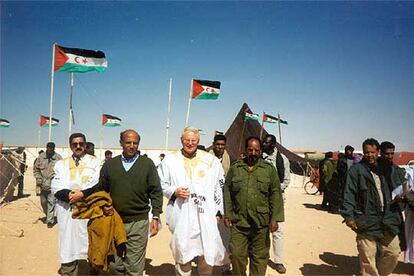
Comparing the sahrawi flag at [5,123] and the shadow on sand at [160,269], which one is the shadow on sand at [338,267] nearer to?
the shadow on sand at [160,269]

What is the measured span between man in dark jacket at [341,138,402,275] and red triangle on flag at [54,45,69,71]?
25.4 feet

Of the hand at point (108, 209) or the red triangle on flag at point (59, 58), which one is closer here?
the hand at point (108, 209)

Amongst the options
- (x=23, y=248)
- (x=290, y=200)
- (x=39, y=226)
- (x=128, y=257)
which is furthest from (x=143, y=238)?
(x=290, y=200)

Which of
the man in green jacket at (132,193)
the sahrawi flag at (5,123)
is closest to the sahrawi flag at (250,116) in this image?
the sahrawi flag at (5,123)

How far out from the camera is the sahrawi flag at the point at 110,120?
22359 millimetres

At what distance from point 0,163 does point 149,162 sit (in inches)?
380

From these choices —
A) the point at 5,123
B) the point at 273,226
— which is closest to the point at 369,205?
the point at 273,226

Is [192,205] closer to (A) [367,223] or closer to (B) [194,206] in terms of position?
(B) [194,206]

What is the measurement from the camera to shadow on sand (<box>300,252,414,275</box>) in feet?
17.6

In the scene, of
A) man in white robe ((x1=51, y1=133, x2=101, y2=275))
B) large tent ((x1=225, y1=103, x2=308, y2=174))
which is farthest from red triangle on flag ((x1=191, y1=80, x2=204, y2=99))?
man in white robe ((x1=51, y1=133, x2=101, y2=275))

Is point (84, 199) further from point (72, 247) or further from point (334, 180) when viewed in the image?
point (334, 180)

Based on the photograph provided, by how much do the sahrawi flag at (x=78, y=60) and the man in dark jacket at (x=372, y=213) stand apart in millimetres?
7621

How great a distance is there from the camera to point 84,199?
3793 millimetres

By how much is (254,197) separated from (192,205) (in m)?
0.73
